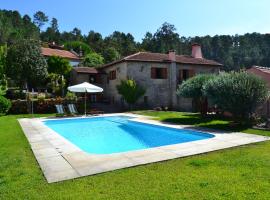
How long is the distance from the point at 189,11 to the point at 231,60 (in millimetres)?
62753

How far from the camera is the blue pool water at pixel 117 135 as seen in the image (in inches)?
471

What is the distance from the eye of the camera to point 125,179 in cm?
611

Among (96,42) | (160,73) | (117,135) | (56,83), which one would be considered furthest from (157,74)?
(96,42)

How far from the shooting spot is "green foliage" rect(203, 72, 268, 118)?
45.4 feet

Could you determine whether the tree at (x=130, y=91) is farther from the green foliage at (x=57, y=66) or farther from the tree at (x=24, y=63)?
the green foliage at (x=57, y=66)

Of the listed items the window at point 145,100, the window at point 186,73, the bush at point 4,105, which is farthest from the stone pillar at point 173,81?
the bush at point 4,105

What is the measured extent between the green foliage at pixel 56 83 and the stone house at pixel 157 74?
5330mm

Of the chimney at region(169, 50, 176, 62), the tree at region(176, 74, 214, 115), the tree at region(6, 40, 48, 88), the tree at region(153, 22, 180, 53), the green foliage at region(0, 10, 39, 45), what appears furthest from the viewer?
the tree at region(153, 22, 180, 53)

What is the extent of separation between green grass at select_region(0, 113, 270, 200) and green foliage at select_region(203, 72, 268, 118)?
635 centimetres

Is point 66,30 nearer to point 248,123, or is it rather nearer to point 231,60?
point 231,60

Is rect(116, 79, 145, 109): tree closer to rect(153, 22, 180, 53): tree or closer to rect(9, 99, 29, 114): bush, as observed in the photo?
rect(9, 99, 29, 114): bush

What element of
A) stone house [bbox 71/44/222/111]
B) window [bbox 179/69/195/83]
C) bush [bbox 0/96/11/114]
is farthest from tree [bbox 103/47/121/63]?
bush [bbox 0/96/11/114]

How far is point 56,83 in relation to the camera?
31156 millimetres

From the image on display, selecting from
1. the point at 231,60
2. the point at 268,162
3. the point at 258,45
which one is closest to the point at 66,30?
the point at 231,60
